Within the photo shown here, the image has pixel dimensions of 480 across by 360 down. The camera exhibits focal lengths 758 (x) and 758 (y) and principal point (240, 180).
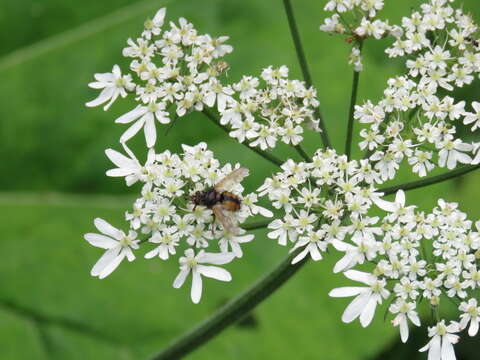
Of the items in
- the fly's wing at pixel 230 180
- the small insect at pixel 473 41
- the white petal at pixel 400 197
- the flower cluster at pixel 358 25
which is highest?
the flower cluster at pixel 358 25

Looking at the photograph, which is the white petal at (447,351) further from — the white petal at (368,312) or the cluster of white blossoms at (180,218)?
the cluster of white blossoms at (180,218)

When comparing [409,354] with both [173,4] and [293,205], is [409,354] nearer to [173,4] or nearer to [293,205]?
[293,205]

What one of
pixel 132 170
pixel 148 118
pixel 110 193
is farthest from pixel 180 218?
pixel 110 193

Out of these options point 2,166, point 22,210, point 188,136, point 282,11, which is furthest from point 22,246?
point 282,11

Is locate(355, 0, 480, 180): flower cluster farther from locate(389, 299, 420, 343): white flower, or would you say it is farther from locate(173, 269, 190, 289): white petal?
locate(173, 269, 190, 289): white petal

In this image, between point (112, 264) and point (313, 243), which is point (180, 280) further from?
point (313, 243)

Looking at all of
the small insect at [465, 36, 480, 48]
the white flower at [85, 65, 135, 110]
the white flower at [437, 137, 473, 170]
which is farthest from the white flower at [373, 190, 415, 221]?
the white flower at [85, 65, 135, 110]

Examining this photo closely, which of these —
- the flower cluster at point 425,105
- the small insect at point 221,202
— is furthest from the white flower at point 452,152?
the small insect at point 221,202

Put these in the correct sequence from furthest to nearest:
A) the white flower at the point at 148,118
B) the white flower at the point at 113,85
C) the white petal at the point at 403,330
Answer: the white flower at the point at 113,85 < the white flower at the point at 148,118 < the white petal at the point at 403,330
